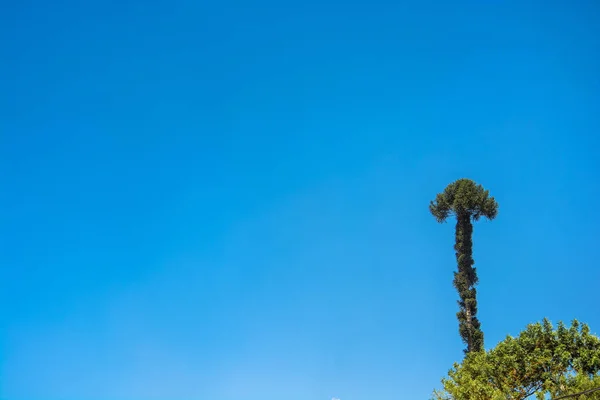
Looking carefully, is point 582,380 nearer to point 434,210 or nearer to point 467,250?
point 467,250

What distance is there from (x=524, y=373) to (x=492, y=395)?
7.45 ft

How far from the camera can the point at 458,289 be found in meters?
30.3

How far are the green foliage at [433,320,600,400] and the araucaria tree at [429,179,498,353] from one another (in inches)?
208

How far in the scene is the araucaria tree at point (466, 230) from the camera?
28672 mm

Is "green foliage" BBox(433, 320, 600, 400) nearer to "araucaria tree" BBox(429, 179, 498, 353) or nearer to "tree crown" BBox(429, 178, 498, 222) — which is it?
"araucaria tree" BBox(429, 179, 498, 353)

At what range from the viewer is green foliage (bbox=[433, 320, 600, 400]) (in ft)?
68.9

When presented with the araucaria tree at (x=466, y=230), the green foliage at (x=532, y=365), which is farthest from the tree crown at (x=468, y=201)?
the green foliage at (x=532, y=365)

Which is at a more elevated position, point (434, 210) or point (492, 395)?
point (434, 210)

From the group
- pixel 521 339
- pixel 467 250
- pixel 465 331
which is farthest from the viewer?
pixel 467 250

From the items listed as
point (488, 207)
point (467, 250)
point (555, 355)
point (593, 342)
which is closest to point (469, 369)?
point (555, 355)

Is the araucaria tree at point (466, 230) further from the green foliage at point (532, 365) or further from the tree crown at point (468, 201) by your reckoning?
the green foliage at point (532, 365)

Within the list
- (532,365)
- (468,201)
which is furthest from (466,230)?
(532,365)

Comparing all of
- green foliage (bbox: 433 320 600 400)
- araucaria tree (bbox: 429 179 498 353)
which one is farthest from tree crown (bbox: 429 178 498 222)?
green foliage (bbox: 433 320 600 400)

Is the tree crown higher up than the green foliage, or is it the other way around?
the tree crown
